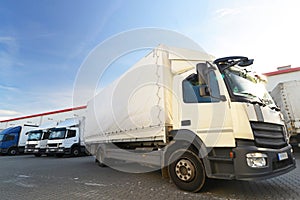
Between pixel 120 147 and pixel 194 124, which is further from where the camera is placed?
pixel 120 147

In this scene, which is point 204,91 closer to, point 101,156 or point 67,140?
point 101,156

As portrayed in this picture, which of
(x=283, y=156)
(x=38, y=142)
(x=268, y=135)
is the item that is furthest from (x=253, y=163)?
(x=38, y=142)

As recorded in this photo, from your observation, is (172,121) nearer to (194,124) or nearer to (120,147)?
(194,124)

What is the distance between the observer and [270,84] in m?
13.7

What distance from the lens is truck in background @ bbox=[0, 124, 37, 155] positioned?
60.7 ft

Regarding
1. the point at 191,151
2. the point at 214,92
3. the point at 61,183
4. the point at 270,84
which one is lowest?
the point at 61,183

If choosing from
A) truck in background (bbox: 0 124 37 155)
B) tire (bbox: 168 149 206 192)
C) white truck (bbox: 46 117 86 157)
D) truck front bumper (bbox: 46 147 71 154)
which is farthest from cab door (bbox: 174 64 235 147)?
truck in background (bbox: 0 124 37 155)

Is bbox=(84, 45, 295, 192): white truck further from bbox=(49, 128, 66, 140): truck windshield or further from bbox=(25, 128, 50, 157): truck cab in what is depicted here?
bbox=(25, 128, 50, 157): truck cab

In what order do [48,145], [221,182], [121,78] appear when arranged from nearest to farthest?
1. [221,182]
2. [121,78]
3. [48,145]

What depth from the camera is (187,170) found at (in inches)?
153

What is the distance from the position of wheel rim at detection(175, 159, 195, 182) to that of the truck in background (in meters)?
19.7

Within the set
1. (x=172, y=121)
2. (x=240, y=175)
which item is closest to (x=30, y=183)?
(x=172, y=121)

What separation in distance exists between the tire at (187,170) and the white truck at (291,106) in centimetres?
696

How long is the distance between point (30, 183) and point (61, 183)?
0.90 meters
